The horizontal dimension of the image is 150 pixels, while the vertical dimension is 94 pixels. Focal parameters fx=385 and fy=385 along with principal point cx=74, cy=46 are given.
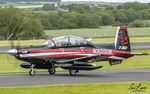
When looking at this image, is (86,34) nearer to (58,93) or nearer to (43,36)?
(43,36)

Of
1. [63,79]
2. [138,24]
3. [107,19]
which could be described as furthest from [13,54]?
[107,19]

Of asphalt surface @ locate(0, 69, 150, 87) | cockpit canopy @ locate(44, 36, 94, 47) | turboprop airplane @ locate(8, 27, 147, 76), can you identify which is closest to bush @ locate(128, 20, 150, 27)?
turboprop airplane @ locate(8, 27, 147, 76)

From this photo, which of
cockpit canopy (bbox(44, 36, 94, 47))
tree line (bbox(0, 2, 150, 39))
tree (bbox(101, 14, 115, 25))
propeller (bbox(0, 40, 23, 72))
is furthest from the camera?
tree (bbox(101, 14, 115, 25))

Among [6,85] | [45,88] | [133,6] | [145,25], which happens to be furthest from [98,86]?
[133,6]

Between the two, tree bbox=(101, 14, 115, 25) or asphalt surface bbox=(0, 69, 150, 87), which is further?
tree bbox=(101, 14, 115, 25)

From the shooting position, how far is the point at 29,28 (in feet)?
242

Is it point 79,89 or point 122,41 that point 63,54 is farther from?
point 79,89

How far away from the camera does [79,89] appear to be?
17.1m

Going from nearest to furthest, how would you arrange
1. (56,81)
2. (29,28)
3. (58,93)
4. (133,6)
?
(58,93), (56,81), (29,28), (133,6)

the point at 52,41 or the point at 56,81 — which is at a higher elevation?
the point at 52,41

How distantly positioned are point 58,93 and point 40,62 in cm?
673

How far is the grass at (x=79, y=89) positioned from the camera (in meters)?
16.3

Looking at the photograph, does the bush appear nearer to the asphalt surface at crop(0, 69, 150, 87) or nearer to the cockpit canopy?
the cockpit canopy

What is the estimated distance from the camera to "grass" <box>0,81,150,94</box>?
16.3m
